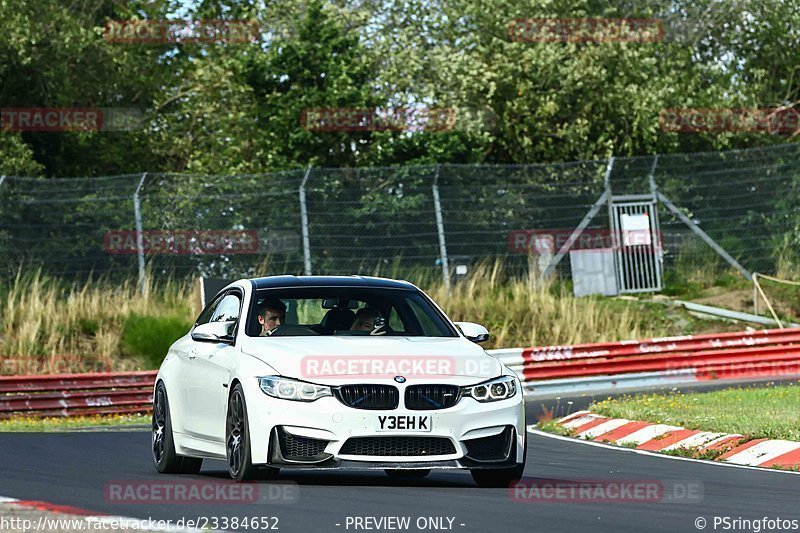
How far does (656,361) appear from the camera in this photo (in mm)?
27703

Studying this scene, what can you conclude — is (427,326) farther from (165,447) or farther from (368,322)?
(165,447)

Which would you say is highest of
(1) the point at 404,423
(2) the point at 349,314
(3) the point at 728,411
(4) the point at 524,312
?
(2) the point at 349,314

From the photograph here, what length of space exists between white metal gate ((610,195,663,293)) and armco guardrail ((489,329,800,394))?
4.27 meters

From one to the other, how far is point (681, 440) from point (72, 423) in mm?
9564

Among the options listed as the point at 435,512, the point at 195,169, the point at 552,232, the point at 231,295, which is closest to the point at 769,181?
the point at 552,232

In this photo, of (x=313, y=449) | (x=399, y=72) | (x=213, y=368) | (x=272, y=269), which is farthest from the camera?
(x=399, y=72)

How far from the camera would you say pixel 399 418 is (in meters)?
10.7

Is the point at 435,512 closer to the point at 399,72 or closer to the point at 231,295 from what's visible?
the point at 231,295

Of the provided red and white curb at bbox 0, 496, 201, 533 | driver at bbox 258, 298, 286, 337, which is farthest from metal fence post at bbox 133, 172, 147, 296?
red and white curb at bbox 0, 496, 201, 533

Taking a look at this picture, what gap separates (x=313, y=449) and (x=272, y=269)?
19.1m

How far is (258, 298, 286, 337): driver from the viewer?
11.9 meters

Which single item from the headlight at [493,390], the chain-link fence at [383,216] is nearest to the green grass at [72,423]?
the chain-link fence at [383,216]

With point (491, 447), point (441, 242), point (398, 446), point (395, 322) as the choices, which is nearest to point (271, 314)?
point (395, 322)

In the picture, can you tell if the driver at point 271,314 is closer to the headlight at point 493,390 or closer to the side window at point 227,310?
the side window at point 227,310
